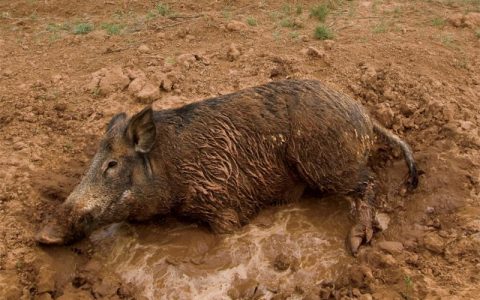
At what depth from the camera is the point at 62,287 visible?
511 centimetres

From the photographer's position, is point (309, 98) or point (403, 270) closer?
point (403, 270)

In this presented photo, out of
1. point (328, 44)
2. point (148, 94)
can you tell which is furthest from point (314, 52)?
point (148, 94)

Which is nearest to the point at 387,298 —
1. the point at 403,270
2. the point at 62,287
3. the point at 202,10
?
the point at 403,270

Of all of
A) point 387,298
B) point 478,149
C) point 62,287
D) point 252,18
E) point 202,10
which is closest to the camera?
point 387,298

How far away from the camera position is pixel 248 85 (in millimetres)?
7371

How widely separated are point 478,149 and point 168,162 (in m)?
3.64

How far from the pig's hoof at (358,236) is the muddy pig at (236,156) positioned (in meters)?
0.01

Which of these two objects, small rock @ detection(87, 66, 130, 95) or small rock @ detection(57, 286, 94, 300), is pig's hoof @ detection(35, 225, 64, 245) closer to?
small rock @ detection(57, 286, 94, 300)

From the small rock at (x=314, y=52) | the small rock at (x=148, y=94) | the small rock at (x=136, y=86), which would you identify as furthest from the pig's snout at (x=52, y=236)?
the small rock at (x=314, y=52)

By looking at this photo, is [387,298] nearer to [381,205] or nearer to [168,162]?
[381,205]

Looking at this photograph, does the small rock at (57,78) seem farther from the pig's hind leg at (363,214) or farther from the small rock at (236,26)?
the pig's hind leg at (363,214)

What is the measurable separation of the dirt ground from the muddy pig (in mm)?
446

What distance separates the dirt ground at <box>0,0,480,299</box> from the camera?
5.04 meters

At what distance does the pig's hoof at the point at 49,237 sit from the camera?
528cm
